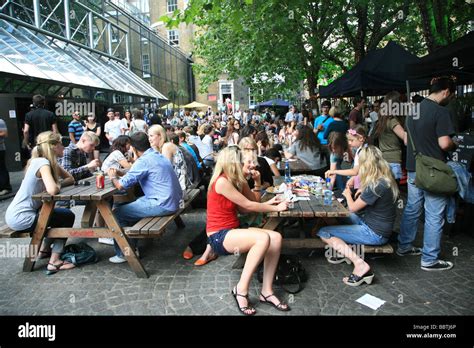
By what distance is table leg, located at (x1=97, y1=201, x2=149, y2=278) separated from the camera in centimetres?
381

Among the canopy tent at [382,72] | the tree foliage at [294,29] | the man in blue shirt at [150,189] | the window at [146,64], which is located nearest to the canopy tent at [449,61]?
the canopy tent at [382,72]

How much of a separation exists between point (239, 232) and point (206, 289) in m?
0.76

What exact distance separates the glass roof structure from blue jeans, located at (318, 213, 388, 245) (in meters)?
8.64

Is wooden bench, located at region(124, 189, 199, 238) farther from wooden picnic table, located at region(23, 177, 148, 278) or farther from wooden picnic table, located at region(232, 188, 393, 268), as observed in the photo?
wooden picnic table, located at region(232, 188, 393, 268)

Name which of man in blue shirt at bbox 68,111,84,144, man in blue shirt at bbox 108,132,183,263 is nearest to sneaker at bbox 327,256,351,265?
man in blue shirt at bbox 108,132,183,263

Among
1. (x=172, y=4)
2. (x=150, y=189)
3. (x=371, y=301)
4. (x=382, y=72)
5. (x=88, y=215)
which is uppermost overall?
(x=172, y=4)

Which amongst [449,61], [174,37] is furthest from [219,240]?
[174,37]

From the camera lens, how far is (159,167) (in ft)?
13.6

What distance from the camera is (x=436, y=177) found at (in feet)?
12.1

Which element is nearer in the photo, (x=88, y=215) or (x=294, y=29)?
(x=88, y=215)

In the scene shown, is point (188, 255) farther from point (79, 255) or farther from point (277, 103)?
point (277, 103)

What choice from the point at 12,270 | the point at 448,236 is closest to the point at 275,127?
the point at 448,236

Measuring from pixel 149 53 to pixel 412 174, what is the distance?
26.9 m
